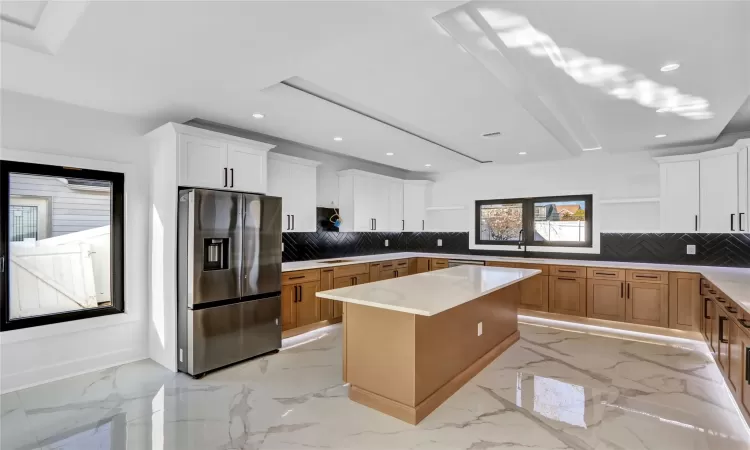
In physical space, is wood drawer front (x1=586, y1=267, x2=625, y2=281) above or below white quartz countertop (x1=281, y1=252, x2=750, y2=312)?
below

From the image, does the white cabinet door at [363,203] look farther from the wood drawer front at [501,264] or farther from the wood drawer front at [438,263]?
the wood drawer front at [501,264]

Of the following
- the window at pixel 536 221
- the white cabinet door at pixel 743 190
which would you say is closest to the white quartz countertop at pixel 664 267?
the window at pixel 536 221

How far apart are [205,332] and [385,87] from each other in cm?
257

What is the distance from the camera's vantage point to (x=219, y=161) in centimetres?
361

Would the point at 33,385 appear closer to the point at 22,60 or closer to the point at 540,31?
the point at 22,60

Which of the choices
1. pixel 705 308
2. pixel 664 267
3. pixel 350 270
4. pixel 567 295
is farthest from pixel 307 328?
pixel 664 267

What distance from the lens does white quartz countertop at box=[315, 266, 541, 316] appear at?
232 centimetres

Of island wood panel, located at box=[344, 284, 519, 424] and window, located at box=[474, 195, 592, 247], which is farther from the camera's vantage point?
window, located at box=[474, 195, 592, 247]

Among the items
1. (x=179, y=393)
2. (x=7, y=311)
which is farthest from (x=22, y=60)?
(x=179, y=393)

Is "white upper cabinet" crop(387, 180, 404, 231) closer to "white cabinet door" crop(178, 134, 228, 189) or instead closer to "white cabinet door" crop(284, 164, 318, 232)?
"white cabinet door" crop(284, 164, 318, 232)

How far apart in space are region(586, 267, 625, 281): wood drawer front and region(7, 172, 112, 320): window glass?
215 inches

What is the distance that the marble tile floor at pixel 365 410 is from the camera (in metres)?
2.27

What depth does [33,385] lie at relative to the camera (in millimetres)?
3037

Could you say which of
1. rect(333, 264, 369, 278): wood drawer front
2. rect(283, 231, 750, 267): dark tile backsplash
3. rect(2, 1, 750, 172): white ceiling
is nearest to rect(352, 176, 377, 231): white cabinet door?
rect(283, 231, 750, 267): dark tile backsplash
